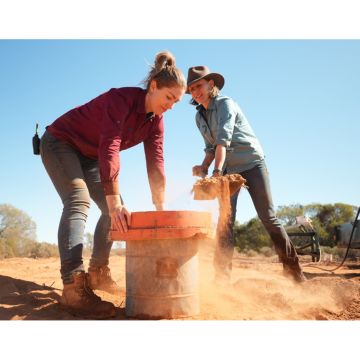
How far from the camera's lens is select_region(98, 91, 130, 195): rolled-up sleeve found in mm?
2879

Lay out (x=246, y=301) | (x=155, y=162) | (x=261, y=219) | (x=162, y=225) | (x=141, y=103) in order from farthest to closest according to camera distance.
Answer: (x=261, y=219) < (x=155, y=162) < (x=246, y=301) < (x=141, y=103) < (x=162, y=225)

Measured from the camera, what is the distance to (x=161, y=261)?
2.88m

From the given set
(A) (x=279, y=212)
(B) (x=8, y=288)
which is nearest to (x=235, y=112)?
(B) (x=8, y=288)

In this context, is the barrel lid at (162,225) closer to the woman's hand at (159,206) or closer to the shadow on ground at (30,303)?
the shadow on ground at (30,303)

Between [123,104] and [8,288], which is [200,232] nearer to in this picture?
[123,104]

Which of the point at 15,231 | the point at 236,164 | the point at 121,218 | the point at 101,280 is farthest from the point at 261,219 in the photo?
the point at 15,231

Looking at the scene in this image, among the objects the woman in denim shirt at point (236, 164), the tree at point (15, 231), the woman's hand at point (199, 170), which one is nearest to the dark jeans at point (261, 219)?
the woman in denim shirt at point (236, 164)

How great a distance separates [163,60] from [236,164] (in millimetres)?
1564

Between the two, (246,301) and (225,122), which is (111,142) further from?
(246,301)

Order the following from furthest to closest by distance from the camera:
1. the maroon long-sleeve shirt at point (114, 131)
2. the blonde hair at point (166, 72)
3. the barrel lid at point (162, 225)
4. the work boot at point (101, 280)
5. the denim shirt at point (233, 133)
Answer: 1. the denim shirt at point (233, 133)
2. the work boot at point (101, 280)
3. the blonde hair at point (166, 72)
4. the maroon long-sleeve shirt at point (114, 131)
5. the barrel lid at point (162, 225)

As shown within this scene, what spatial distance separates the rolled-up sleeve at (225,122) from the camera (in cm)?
404

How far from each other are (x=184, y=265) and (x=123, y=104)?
4.61ft

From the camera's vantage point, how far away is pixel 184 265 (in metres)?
2.93

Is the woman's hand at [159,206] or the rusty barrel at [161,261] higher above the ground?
the woman's hand at [159,206]
